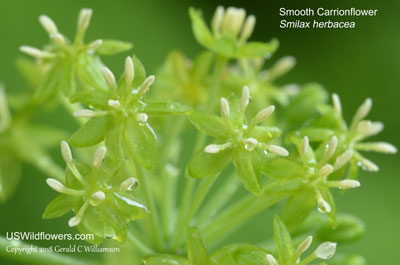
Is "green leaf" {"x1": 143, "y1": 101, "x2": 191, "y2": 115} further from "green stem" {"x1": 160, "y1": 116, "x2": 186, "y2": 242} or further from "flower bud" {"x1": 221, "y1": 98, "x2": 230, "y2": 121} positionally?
"green stem" {"x1": 160, "y1": 116, "x2": 186, "y2": 242}

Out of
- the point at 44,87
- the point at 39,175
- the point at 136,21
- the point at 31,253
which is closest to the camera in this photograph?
the point at 31,253

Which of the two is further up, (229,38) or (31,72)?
(229,38)

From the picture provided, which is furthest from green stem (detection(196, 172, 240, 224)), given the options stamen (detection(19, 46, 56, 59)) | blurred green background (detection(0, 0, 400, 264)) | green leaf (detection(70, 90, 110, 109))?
blurred green background (detection(0, 0, 400, 264))

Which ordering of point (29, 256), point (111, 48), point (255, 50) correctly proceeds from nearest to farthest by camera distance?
point (29, 256), point (111, 48), point (255, 50)

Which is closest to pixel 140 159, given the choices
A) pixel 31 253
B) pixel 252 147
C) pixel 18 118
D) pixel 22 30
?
pixel 252 147

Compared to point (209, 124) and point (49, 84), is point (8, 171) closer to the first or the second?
point (49, 84)

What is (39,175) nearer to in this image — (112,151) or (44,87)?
(44,87)

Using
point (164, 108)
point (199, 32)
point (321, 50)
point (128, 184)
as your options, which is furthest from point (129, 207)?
point (321, 50)
